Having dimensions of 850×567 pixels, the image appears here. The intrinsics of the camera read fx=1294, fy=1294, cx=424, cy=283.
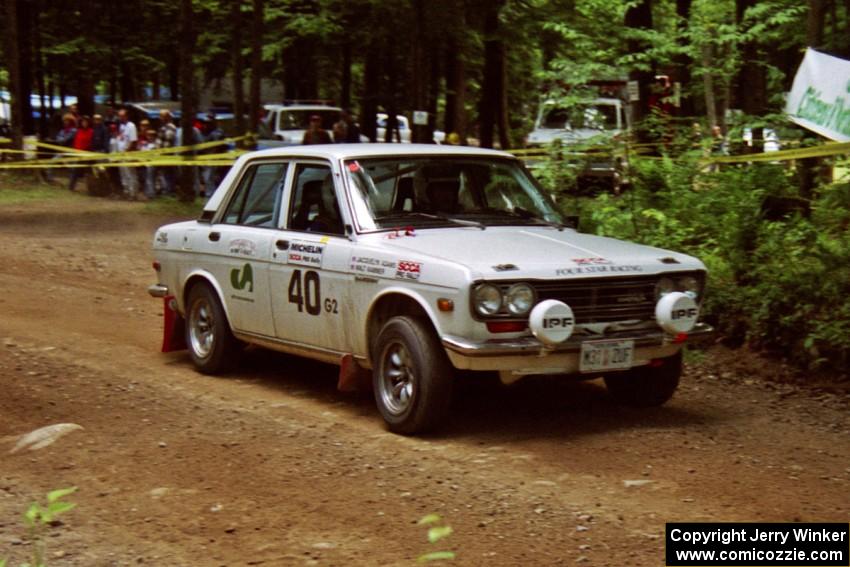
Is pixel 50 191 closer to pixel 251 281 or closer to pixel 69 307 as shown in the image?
pixel 69 307

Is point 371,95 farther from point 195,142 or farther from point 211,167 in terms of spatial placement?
point 211,167

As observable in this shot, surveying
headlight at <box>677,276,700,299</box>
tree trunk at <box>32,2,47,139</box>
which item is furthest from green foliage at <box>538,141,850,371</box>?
tree trunk at <box>32,2,47,139</box>

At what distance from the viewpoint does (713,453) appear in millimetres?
7477

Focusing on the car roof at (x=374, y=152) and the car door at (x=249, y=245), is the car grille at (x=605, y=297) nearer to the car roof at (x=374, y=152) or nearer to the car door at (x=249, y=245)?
the car roof at (x=374, y=152)

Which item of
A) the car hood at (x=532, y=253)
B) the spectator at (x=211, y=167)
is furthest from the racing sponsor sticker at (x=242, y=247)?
the spectator at (x=211, y=167)

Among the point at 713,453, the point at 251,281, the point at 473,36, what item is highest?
the point at 473,36

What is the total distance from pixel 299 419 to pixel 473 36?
715 inches

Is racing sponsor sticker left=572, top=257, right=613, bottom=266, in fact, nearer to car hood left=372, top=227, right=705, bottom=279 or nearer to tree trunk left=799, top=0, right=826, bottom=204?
car hood left=372, top=227, right=705, bottom=279

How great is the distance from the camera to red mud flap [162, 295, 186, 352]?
10453mm

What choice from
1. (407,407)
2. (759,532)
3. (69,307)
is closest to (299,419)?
(407,407)

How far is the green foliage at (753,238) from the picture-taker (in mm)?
10039

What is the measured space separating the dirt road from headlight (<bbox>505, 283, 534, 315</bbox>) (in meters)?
0.83

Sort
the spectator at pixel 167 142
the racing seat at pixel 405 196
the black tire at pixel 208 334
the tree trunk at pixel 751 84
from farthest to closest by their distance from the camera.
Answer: the spectator at pixel 167 142
the tree trunk at pixel 751 84
the black tire at pixel 208 334
the racing seat at pixel 405 196

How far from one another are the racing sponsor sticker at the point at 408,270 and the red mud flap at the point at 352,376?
2.82 ft
